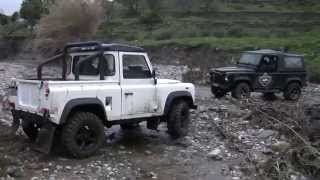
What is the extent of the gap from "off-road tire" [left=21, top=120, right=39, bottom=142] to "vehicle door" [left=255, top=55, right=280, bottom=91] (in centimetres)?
1200

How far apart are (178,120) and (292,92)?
11.9 metres

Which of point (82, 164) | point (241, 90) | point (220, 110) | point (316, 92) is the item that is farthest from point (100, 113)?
point (316, 92)

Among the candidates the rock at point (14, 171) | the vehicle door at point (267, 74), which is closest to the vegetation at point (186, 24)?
the vehicle door at point (267, 74)

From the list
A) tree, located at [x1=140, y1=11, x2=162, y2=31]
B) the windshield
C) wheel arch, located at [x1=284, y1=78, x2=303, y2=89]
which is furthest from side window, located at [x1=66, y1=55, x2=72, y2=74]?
tree, located at [x1=140, y1=11, x2=162, y2=31]

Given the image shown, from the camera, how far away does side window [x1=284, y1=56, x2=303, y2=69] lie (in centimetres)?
2370

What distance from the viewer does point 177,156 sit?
1203 centimetres

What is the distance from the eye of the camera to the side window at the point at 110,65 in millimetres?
11930

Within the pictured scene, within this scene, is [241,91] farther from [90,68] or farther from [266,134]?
[90,68]

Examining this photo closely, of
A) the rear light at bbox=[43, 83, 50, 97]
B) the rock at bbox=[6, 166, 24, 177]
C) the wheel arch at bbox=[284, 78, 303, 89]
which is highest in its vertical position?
the rear light at bbox=[43, 83, 50, 97]

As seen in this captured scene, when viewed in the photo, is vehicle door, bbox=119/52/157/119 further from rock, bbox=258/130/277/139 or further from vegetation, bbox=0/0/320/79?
vegetation, bbox=0/0/320/79

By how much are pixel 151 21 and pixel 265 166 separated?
55.2 meters

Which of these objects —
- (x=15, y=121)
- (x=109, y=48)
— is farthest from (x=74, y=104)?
(x=15, y=121)

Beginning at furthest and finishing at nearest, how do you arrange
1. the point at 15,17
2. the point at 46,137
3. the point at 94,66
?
the point at 15,17 → the point at 94,66 → the point at 46,137

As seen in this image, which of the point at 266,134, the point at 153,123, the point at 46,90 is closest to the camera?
the point at 46,90
